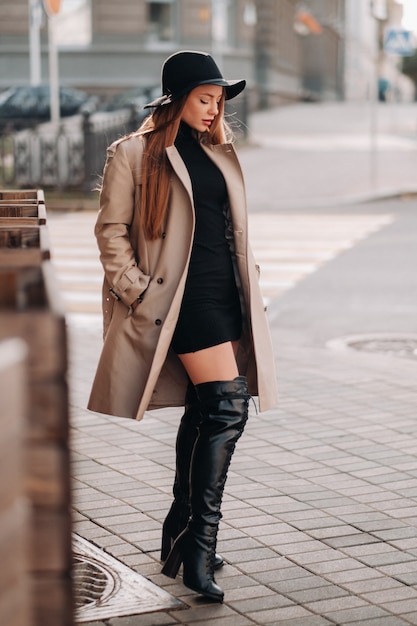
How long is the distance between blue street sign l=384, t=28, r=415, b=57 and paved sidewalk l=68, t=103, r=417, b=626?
56.2 ft

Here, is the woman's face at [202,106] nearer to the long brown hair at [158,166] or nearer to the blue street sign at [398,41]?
the long brown hair at [158,166]

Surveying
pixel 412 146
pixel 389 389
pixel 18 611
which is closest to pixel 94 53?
pixel 412 146

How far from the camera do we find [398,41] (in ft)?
86.4

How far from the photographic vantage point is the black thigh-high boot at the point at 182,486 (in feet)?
15.2

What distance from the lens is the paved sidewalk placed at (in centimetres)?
433

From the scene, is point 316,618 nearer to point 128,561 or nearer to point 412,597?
point 412,597

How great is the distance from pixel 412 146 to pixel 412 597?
2977cm

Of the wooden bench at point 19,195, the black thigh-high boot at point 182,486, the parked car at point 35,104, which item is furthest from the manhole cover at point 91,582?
the parked car at point 35,104

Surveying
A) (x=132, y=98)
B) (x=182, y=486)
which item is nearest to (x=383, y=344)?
(x=182, y=486)

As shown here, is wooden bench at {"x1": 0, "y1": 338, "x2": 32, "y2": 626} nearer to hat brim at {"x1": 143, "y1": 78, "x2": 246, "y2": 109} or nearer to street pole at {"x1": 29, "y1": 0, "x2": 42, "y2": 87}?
hat brim at {"x1": 143, "y1": 78, "x2": 246, "y2": 109}

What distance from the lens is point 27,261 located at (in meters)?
2.85

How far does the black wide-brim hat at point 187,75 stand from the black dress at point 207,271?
0.16 metres

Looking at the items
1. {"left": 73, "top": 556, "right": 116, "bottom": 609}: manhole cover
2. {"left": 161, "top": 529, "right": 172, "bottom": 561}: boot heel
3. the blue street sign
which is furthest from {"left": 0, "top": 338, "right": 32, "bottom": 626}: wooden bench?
the blue street sign

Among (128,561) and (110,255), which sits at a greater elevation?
(110,255)
